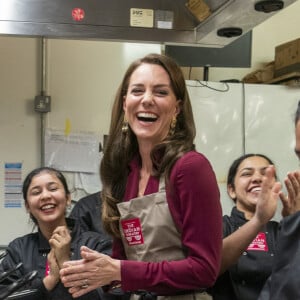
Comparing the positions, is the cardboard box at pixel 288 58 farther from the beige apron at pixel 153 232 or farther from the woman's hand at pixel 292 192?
the beige apron at pixel 153 232

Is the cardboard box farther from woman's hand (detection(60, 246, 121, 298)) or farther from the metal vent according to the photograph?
woman's hand (detection(60, 246, 121, 298))

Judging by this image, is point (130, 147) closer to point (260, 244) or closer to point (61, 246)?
point (61, 246)

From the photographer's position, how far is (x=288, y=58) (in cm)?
283

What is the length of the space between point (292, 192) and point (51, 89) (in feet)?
6.10

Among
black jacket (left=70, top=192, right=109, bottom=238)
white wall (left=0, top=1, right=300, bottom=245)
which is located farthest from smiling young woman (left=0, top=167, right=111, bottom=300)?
white wall (left=0, top=1, right=300, bottom=245)

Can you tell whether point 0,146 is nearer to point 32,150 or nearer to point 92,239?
point 32,150

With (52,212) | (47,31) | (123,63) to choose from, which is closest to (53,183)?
Result: (52,212)

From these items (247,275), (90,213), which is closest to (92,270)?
(247,275)

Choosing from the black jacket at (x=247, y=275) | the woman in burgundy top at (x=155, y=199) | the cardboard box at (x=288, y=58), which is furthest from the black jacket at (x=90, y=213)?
the cardboard box at (x=288, y=58)

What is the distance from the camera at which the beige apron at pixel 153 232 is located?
102cm

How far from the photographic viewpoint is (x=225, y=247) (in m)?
1.24

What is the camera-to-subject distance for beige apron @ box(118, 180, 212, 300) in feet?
3.33

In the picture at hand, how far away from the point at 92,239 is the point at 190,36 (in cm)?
100

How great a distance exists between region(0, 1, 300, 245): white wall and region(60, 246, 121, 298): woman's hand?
173 centimetres
